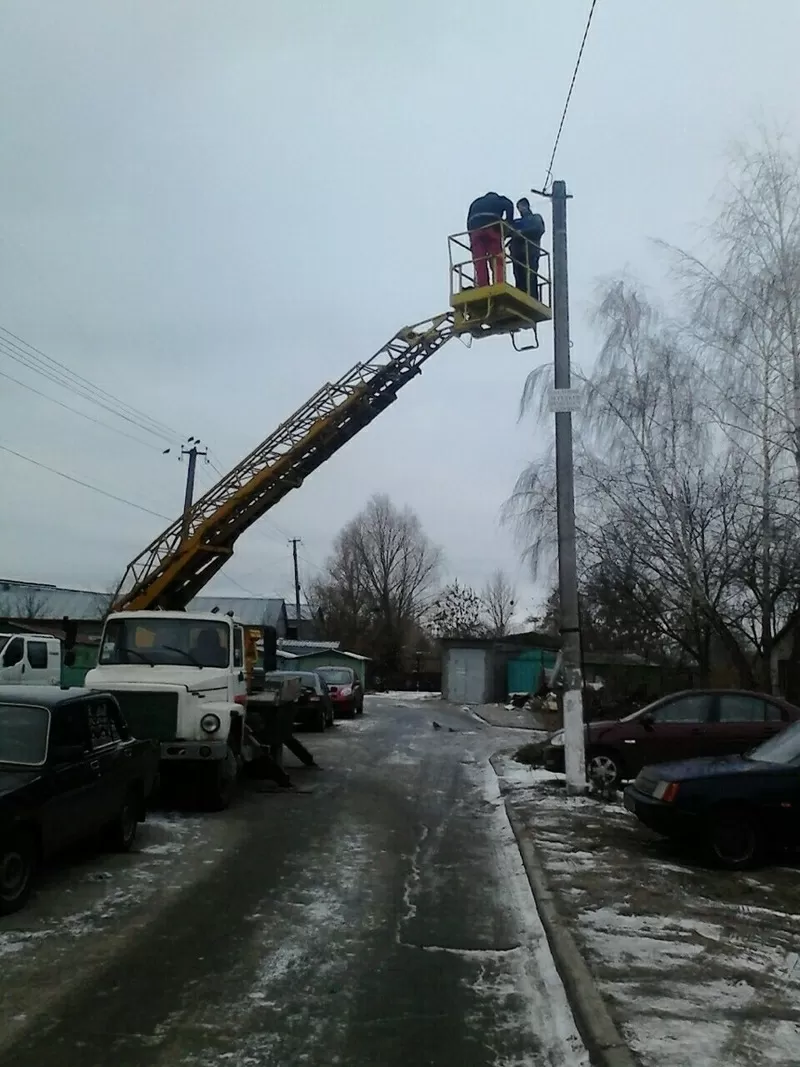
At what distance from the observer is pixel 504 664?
47.2 m

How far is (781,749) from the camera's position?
964 centimetres

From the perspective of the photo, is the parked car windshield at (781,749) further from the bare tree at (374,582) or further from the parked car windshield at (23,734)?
the bare tree at (374,582)

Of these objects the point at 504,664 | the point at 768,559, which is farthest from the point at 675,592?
the point at 504,664

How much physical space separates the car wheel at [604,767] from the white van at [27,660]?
455 inches

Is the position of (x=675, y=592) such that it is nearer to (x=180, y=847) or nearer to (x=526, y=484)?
(x=526, y=484)

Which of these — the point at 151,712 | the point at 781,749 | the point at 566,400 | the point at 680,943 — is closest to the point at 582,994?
the point at 680,943

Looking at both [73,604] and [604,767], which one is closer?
[604,767]

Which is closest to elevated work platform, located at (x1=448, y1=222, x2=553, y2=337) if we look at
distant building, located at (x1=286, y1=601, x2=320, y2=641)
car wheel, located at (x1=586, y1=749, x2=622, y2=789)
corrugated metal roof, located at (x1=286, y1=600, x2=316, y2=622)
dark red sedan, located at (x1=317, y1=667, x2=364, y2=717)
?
car wheel, located at (x1=586, y1=749, x2=622, y2=789)

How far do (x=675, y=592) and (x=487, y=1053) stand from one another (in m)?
17.7

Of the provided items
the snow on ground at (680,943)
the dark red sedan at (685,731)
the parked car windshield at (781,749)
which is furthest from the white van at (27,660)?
the parked car windshield at (781,749)

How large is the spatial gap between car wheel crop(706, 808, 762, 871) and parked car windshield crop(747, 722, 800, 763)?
744 millimetres

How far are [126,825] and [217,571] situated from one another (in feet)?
21.9

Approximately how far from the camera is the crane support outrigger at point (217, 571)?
11695 mm

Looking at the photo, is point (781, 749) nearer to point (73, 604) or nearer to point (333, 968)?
point (333, 968)
